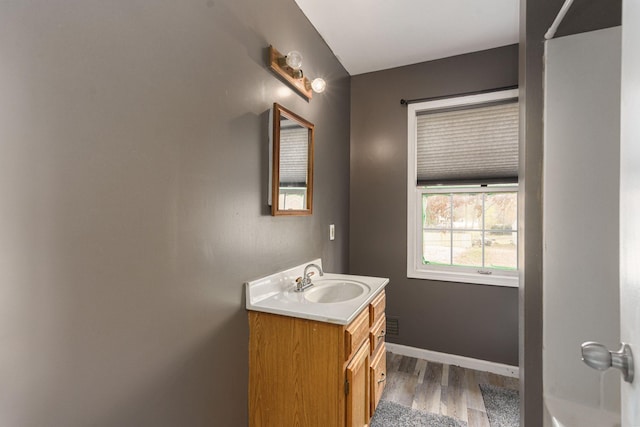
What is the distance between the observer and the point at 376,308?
172cm

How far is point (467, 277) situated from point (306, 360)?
1.67m

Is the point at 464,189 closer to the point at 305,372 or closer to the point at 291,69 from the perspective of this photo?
the point at 291,69

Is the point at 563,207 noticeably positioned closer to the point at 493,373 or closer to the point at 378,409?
the point at 378,409

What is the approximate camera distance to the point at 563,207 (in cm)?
108

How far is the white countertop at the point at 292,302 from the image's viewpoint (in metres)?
1.29

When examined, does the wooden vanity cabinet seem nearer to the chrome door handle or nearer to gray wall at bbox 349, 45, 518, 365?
the chrome door handle

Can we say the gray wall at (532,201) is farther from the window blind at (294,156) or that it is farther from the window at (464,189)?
the window at (464,189)

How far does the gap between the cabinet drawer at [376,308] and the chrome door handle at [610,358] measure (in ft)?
3.35

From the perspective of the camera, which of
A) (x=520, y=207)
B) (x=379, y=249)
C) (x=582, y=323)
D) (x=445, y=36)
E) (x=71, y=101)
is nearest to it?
(x=71, y=101)

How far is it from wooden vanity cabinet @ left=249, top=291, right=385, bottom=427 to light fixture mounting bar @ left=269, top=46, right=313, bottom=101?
4.16 ft

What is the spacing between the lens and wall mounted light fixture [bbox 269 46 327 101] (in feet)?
5.11

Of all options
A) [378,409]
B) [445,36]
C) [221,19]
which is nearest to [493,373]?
[378,409]

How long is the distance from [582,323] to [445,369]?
1.56 metres

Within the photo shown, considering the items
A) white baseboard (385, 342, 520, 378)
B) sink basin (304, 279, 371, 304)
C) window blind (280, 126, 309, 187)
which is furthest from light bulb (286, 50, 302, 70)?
white baseboard (385, 342, 520, 378)
